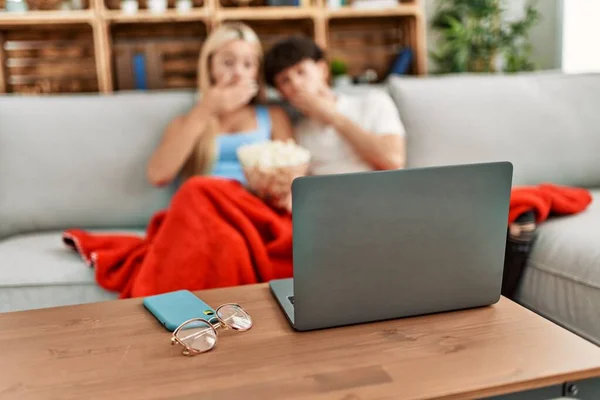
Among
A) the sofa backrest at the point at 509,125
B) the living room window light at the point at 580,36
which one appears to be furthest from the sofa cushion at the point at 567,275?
the living room window light at the point at 580,36

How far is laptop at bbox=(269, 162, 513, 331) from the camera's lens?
2.56ft

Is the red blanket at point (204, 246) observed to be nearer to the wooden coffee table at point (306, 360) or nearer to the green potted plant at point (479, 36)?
the wooden coffee table at point (306, 360)

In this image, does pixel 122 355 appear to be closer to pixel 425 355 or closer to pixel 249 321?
pixel 249 321

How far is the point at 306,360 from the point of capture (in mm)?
738

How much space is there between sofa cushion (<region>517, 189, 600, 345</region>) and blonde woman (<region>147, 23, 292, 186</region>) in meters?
0.87

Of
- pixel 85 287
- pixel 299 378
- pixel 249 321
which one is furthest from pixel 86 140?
pixel 299 378

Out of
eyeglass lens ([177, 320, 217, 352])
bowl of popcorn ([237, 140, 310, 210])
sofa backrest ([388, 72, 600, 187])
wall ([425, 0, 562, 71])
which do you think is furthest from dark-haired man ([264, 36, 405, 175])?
wall ([425, 0, 562, 71])

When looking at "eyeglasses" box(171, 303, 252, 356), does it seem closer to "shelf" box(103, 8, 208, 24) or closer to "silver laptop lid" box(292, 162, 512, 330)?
"silver laptop lid" box(292, 162, 512, 330)

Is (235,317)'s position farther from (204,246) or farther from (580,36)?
(580,36)

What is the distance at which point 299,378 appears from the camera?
0.69m

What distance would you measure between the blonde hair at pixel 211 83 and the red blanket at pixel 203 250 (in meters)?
0.38

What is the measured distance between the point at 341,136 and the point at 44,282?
97 centimetres

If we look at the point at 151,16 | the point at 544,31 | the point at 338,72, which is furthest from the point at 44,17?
the point at 544,31

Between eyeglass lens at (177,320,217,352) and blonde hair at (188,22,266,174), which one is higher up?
blonde hair at (188,22,266,174)
